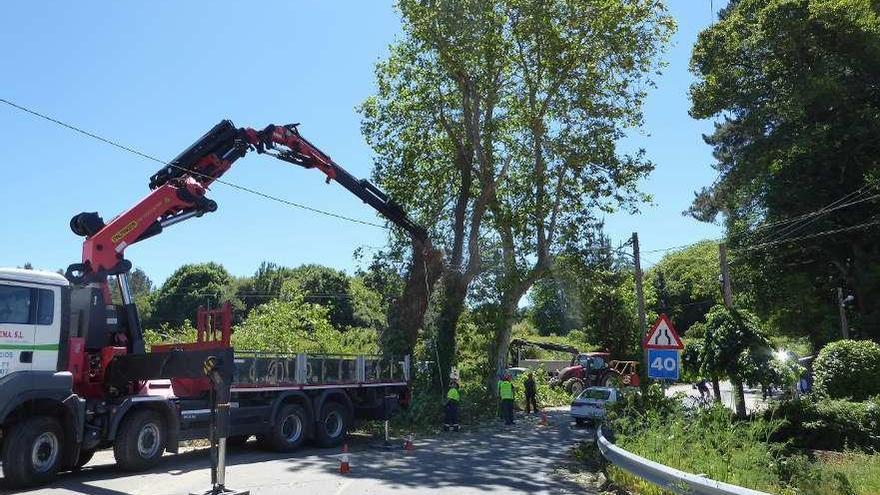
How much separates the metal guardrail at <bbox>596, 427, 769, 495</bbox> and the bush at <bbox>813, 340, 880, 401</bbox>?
395 inches

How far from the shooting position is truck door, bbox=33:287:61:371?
11.3 metres

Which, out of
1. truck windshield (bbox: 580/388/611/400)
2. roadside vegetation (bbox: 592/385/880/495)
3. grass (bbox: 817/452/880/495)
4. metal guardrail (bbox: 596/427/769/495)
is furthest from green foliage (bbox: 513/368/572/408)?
metal guardrail (bbox: 596/427/769/495)

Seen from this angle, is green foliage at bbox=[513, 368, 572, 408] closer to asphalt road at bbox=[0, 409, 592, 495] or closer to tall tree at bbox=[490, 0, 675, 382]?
tall tree at bbox=[490, 0, 675, 382]

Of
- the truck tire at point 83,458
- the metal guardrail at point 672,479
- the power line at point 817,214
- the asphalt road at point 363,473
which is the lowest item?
the asphalt road at point 363,473

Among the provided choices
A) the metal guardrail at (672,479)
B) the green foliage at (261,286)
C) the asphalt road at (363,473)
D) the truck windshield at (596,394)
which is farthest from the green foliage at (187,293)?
the metal guardrail at (672,479)

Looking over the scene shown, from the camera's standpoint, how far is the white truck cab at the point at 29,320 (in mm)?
10872

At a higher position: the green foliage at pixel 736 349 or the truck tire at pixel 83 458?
the green foliage at pixel 736 349

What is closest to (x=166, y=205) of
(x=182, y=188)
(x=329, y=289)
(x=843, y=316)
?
(x=182, y=188)

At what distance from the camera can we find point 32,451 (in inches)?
424

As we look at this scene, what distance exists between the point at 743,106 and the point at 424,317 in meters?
19.0

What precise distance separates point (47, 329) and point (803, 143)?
30.3 metres

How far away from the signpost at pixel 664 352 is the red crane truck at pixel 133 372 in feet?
24.2

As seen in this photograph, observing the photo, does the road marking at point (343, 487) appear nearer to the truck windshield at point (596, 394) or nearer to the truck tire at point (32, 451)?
the truck tire at point (32, 451)

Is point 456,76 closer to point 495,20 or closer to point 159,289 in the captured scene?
point 495,20
